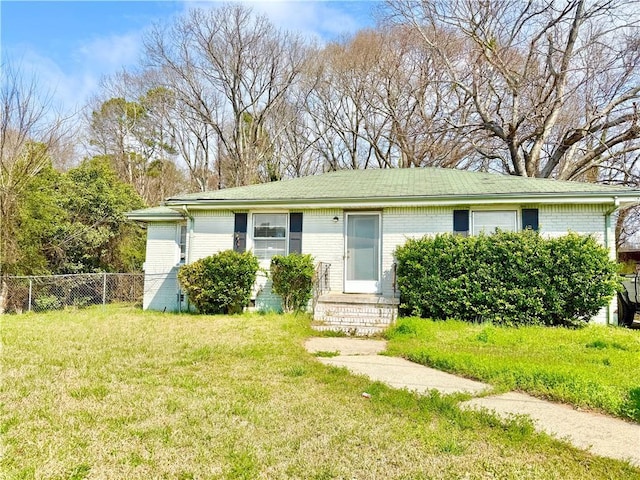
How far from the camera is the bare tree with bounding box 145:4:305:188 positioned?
21.1 m

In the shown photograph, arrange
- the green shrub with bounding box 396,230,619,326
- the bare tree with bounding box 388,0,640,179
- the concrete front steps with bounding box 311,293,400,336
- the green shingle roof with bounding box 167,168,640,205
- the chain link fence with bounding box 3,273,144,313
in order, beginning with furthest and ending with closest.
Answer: the bare tree with bounding box 388,0,640,179, the chain link fence with bounding box 3,273,144,313, the green shingle roof with bounding box 167,168,640,205, the concrete front steps with bounding box 311,293,400,336, the green shrub with bounding box 396,230,619,326

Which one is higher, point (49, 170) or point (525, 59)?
point (525, 59)

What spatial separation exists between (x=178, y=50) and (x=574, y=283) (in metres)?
21.6

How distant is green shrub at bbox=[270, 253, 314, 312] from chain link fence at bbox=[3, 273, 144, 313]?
5596mm

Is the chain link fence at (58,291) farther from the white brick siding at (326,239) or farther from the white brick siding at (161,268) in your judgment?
the white brick siding at (326,239)

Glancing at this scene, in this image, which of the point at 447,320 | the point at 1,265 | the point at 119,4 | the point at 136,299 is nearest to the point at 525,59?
the point at 447,320

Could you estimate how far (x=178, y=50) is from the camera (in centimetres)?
2158

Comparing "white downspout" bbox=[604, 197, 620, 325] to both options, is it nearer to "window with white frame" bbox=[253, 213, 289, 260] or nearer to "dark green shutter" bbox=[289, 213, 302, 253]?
"dark green shutter" bbox=[289, 213, 302, 253]

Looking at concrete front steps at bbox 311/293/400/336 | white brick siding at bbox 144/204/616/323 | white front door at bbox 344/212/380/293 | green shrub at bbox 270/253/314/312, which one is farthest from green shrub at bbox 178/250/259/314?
white front door at bbox 344/212/380/293

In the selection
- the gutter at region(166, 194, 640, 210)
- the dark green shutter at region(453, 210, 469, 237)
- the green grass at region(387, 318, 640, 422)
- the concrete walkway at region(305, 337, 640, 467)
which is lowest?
the concrete walkway at region(305, 337, 640, 467)

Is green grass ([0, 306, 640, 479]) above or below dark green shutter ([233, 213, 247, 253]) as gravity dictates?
below

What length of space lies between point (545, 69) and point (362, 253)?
1288 centimetres

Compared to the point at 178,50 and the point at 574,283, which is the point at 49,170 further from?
the point at 574,283

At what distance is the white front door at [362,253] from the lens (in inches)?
405
